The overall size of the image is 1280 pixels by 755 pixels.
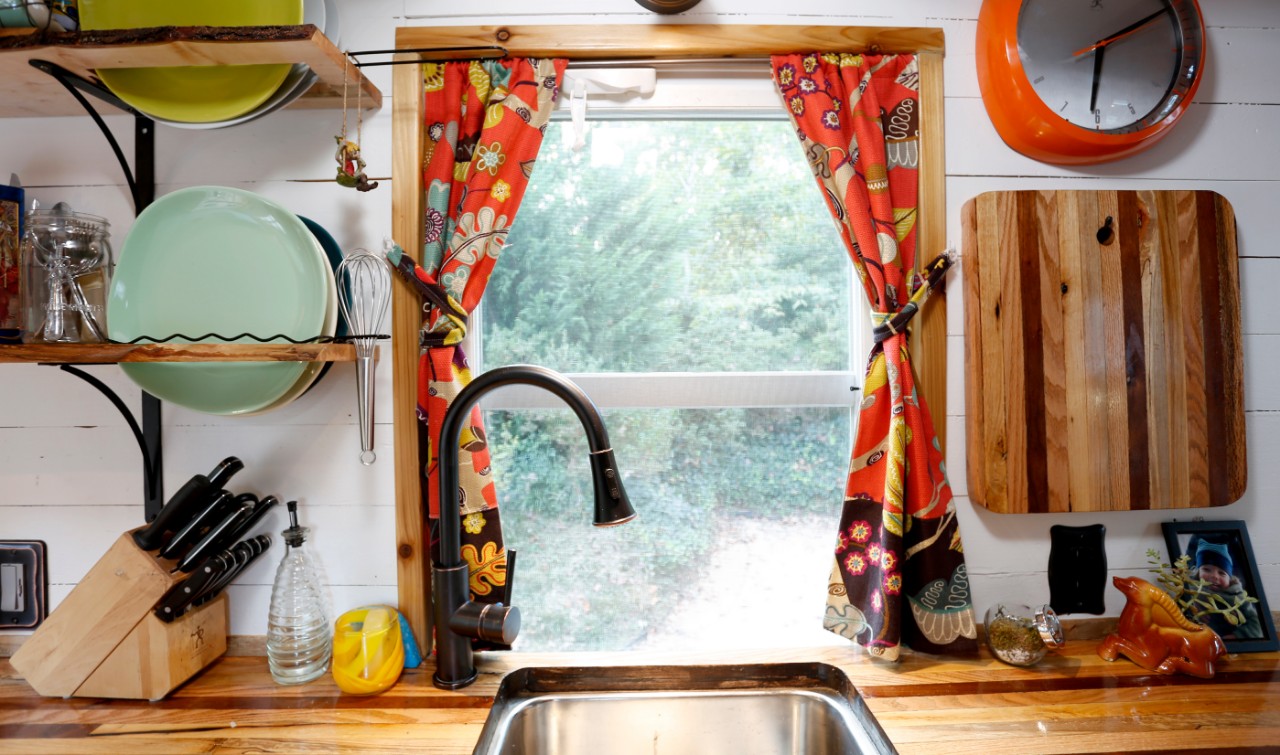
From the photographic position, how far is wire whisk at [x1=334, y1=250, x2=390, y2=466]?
41.4 inches

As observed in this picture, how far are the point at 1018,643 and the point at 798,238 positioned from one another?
809mm

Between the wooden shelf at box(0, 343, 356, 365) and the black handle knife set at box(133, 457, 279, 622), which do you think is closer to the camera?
the wooden shelf at box(0, 343, 356, 365)

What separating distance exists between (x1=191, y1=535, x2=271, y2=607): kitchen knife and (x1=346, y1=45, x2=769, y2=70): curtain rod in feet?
Result: 2.77

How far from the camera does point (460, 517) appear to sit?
3.56 ft

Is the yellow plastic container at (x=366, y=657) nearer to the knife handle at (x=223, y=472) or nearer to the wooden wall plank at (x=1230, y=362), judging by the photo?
the knife handle at (x=223, y=472)

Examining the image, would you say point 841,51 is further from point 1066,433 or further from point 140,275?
point 140,275

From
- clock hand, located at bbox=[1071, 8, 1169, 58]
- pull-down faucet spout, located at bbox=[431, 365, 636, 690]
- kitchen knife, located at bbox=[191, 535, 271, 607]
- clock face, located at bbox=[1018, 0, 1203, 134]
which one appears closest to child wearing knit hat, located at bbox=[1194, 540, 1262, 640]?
clock face, located at bbox=[1018, 0, 1203, 134]

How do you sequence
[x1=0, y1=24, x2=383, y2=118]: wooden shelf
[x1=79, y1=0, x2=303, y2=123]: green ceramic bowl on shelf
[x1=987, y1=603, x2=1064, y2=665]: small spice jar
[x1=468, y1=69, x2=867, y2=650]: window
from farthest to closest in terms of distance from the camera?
[x1=468, y1=69, x2=867, y2=650]: window < [x1=987, y1=603, x2=1064, y2=665]: small spice jar < [x1=79, y1=0, x2=303, y2=123]: green ceramic bowl on shelf < [x1=0, y1=24, x2=383, y2=118]: wooden shelf

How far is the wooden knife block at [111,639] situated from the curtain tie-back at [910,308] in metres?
1.22

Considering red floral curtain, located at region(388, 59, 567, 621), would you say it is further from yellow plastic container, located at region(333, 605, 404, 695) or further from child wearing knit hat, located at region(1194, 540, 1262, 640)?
child wearing knit hat, located at region(1194, 540, 1262, 640)

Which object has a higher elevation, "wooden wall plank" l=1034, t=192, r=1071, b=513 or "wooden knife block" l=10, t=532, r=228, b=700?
"wooden wall plank" l=1034, t=192, r=1071, b=513

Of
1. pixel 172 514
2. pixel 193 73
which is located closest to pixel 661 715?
pixel 172 514

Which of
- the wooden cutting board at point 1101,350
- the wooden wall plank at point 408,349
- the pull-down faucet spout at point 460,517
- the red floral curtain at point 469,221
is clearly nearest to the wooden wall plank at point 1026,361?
the wooden cutting board at point 1101,350

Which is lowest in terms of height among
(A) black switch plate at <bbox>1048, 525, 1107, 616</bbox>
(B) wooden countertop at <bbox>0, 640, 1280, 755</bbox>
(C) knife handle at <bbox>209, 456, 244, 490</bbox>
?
(B) wooden countertop at <bbox>0, 640, 1280, 755</bbox>
